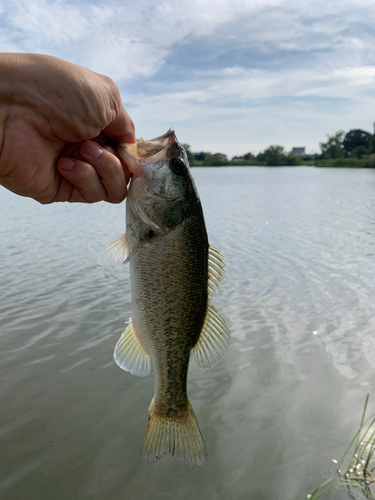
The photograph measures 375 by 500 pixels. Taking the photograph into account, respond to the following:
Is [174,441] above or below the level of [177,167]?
below

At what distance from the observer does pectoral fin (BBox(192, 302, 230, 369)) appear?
105 inches

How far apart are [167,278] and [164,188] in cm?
59

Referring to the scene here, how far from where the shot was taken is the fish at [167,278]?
248 centimetres

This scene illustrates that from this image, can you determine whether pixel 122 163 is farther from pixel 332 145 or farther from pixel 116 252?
pixel 332 145

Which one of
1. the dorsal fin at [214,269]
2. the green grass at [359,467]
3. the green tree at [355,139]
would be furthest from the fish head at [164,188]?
the green tree at [355,139]

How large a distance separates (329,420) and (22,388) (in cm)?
447

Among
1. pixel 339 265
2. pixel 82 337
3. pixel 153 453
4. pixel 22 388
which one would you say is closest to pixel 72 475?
pixel 22 388

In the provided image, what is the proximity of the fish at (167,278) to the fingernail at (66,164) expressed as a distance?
1.13 ft

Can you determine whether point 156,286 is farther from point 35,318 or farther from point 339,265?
point 339,265

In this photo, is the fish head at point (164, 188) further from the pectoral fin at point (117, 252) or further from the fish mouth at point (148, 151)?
the pectoral fin at point (117, 252)

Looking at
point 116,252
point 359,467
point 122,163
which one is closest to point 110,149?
point 122,163

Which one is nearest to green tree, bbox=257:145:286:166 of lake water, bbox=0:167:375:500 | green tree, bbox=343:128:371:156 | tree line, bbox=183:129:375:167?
tree line, bbox=183:129:375:167

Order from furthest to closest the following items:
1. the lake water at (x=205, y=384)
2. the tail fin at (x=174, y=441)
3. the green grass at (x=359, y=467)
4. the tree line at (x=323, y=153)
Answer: the tree line at (x=323, y=153)
the lake water at (x=205, y=384)
the green grass at (x=359, y=467)
the tail fin at (x=174, y=441)

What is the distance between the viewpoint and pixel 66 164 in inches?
99.5
